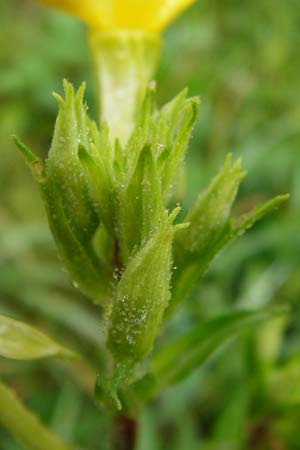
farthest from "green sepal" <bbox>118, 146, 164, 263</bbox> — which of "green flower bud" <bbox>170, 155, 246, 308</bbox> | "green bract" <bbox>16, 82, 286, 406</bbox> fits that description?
"green flower bud" <bbox>170, 155, 246, 308</bbox>

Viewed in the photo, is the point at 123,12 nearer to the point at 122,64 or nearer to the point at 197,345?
the point at 122,64

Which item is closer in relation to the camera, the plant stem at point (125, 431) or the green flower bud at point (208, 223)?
the green flower bud at point (208, 223)

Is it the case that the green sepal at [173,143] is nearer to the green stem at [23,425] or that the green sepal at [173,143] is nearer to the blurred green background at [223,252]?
the green stem at [23,425]

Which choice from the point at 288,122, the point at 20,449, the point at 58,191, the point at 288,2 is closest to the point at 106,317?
the point at 58,191

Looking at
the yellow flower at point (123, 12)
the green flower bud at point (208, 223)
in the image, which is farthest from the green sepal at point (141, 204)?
the yellow flower at point (123, 12)

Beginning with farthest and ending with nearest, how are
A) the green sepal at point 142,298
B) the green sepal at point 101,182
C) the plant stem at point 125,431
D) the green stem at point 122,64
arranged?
the green stem at point 122,64 → the plant stem at point 125,431 → the green sepal at point 101,182 → the green sepal at point 142,298

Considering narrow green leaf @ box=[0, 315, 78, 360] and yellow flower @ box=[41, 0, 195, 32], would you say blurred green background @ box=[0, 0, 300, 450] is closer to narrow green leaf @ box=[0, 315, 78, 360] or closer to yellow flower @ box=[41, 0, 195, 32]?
narrow green leaf @ box=[0, 315, 78, 360]
